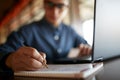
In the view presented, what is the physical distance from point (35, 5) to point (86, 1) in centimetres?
41

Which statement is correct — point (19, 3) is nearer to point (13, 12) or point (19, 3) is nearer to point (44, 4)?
point (13, 12)

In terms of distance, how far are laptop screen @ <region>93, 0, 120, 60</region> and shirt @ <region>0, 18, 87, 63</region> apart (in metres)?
0.32

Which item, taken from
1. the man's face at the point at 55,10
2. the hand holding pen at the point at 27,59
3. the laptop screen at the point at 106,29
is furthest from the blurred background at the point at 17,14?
the hand holding pen at the point at 27,59

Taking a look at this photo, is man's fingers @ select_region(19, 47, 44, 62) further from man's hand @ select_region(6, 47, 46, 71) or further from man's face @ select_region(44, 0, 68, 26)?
man's face @ select_region(44, 0, 68, 26)

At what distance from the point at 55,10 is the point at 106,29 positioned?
564 millimetres

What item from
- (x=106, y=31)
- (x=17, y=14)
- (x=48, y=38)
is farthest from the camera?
(x=17, y=14)

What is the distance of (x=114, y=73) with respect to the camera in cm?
56

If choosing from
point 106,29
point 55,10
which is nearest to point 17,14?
point 55,10

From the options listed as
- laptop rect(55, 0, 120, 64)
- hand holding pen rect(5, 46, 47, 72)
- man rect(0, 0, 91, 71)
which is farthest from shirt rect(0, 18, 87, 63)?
hand holding pen rect(5, 46, 47, 72)

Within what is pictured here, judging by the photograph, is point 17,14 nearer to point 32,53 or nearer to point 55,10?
point 55,10

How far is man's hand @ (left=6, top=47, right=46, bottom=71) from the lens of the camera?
0.51 metres

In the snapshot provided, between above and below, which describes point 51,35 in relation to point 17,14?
below

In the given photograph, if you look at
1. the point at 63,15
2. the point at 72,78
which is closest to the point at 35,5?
the point at 63,15

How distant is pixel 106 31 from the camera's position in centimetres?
72
